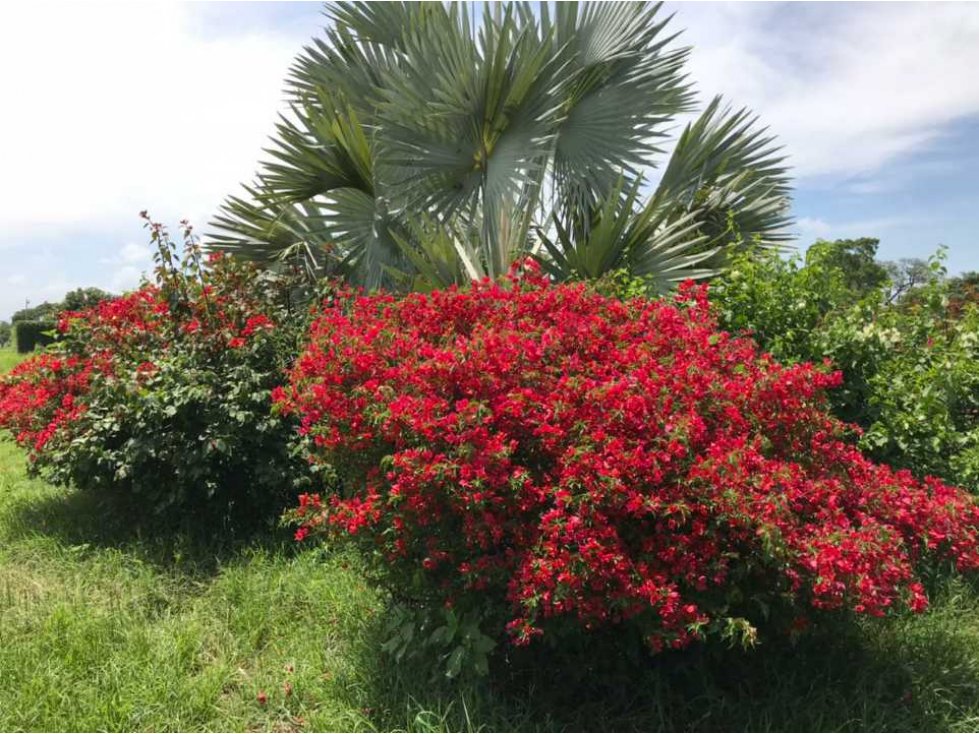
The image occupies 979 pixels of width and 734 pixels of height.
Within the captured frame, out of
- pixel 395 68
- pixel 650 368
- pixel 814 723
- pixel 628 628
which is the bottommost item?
pixel 814 723

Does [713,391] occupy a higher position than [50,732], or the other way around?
[713,391]

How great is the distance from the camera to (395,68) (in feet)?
28.3

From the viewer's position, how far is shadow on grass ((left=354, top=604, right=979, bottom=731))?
116 inches

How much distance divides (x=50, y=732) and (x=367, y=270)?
498cm

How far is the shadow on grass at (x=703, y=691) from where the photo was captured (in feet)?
9.67

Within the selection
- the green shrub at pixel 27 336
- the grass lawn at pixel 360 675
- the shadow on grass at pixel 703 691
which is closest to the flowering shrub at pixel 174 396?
the grass lawn at pixel 360 675

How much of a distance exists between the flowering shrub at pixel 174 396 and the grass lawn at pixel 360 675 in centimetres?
88

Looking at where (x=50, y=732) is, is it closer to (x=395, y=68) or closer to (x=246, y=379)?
(x=246, y=379)

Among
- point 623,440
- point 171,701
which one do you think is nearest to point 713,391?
point 623,440

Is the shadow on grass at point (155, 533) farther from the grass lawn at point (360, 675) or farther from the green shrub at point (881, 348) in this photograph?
the green shrub at point (881, 348)

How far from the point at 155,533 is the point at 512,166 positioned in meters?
4.16

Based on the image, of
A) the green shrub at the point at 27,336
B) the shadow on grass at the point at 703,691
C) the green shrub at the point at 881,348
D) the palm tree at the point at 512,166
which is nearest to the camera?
the shadow on grass at the point at 703,691

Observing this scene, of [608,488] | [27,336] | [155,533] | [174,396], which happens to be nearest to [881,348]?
[608,488]

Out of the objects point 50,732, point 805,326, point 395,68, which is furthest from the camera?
point 395,68
